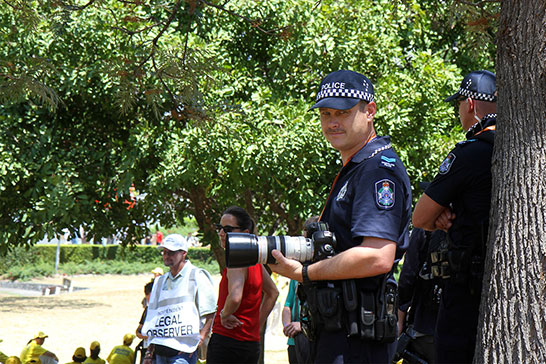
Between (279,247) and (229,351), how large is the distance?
2645 mm

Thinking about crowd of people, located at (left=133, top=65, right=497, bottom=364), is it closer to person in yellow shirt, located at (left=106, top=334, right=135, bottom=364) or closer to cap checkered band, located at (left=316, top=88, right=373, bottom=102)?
cap checkered band, located at (left=316, top=88, right=373, bottom=102)

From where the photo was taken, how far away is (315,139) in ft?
27.2

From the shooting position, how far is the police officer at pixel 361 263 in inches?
109

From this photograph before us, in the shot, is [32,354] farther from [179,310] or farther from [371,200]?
[371,200]

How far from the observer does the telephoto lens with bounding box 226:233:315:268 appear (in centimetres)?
278

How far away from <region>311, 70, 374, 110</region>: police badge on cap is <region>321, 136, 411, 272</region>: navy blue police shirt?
0.20 metres

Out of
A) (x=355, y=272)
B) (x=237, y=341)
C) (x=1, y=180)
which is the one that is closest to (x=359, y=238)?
(x=355, y=272)

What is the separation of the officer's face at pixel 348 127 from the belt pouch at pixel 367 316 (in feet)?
2.14

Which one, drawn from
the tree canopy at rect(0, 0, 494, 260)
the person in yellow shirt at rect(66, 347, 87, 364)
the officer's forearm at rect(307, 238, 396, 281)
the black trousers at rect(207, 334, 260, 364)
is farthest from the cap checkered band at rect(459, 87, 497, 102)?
the person in yellow shirt at rect(66, 347, 87, 364)

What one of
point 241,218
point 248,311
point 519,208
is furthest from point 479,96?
point 248,311

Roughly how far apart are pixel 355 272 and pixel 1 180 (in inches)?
247

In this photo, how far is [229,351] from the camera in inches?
207

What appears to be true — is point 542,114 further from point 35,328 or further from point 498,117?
point 35,328

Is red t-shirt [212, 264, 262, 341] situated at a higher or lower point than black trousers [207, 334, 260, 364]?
higher
